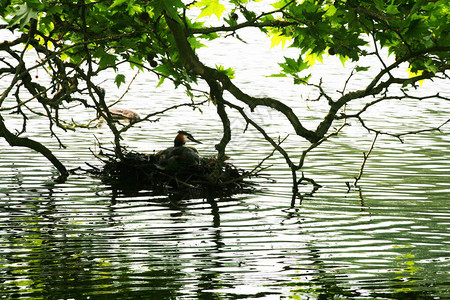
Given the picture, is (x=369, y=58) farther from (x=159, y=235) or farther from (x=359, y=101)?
(x=159, y=235)

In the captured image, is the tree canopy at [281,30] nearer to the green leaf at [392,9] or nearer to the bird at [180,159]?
the green leaf at [392,9]

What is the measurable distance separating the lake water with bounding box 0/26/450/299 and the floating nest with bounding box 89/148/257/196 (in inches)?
12.1

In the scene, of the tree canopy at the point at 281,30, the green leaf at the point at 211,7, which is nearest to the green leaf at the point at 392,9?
the tree canopy at the point at 281,30

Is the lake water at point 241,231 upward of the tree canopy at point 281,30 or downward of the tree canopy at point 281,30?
downward

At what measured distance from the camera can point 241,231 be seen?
940 centimetres

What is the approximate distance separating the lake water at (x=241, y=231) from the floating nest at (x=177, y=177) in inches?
12.1

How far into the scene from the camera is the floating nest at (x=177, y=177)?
11.8 meters

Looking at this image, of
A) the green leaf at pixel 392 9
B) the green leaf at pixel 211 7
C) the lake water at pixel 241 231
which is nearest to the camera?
the lake water at pixel 241 231

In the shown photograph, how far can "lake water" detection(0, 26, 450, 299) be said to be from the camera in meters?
7.08

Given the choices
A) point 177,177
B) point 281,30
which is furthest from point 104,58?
point 177,177

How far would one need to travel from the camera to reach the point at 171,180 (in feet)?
39.6

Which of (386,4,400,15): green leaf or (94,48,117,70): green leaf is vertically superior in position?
(386,4,400,15): green leaf

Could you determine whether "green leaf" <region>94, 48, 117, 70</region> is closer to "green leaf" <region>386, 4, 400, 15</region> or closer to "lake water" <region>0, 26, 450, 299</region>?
"lake water" <region>0, 26, 450, 299</region>

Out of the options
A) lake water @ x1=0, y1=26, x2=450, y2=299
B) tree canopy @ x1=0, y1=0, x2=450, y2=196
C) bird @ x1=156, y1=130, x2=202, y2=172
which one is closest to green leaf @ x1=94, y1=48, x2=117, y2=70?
tree canopy @ x1=0, y1=0, x2=450, y2=196
